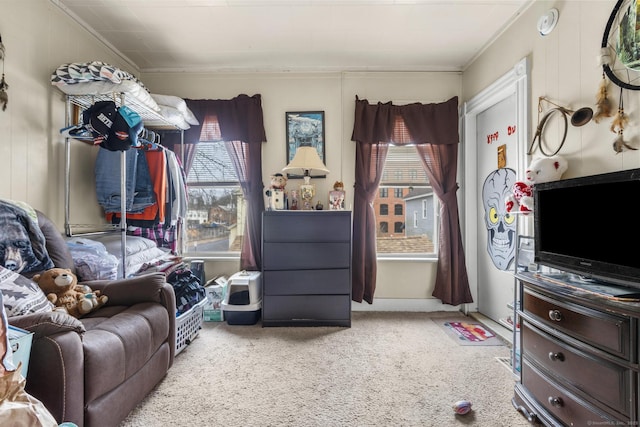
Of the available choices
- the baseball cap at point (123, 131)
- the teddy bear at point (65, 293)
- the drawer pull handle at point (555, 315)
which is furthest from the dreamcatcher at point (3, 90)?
the drawer pull handle at point (555, 315)

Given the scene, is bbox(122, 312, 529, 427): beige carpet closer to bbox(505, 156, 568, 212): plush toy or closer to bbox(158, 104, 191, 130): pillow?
bbox(505, 156, 568, 212): plush toy

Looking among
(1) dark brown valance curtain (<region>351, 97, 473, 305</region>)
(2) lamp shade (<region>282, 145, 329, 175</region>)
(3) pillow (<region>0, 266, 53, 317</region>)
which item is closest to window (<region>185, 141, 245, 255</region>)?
(2) lamp shade (<region>282, 145, 329, 175</region>)

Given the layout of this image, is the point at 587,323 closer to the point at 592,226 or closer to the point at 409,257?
the point at 592,226

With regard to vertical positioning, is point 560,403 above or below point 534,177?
below

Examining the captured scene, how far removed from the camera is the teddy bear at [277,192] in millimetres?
2814

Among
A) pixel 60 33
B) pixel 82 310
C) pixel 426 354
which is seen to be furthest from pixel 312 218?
pixel 60 33

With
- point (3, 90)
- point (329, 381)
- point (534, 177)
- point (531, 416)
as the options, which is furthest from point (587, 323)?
point (3, 90)

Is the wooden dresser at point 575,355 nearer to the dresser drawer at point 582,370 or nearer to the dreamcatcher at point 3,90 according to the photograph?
the dresser drawer at point 582,370

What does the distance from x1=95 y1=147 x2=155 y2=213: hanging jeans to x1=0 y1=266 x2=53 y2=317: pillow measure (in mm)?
1128

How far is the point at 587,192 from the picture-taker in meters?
1.36

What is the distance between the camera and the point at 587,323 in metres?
1.18

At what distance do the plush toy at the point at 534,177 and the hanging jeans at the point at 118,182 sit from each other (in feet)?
9.13

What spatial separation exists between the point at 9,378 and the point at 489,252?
3237 millimetres

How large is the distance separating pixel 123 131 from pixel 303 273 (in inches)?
69.0
